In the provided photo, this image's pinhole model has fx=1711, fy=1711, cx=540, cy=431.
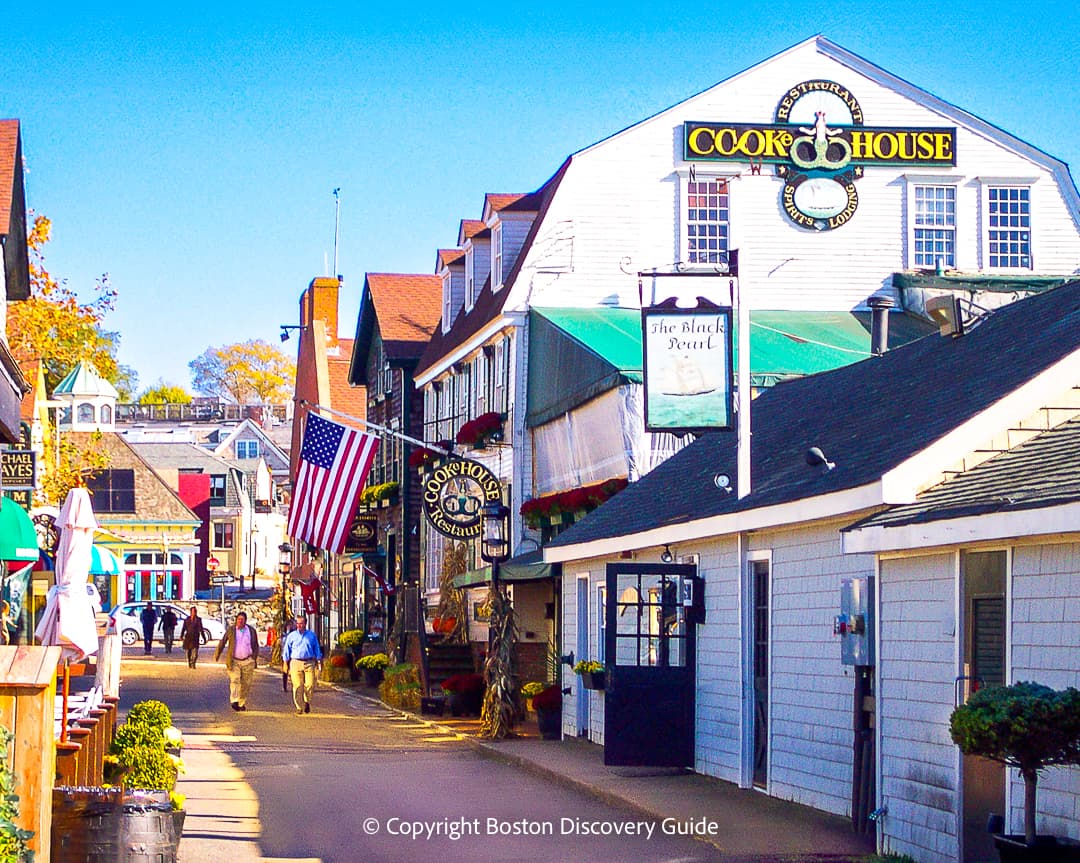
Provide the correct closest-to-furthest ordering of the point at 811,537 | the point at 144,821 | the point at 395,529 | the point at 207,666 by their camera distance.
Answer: the point at 144,821
the point at 811,537
the point at 395,529
the point at 207,666

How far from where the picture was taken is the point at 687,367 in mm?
17469

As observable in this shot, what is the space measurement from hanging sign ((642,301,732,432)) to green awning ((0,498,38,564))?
8.86 metres

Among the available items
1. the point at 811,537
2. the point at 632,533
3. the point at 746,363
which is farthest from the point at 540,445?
the point at 811,537

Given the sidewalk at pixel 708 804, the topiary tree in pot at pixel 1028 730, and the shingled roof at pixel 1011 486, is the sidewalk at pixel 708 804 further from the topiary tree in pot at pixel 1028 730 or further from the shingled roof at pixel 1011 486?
the topiary tree in pot at pixel 1028 730

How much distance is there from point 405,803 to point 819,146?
17132mm

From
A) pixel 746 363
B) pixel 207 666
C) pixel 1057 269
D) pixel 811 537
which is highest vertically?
pixel 1057 269

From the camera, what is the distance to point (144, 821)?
29.2ft

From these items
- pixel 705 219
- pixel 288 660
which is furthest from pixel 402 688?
pixel 705 219

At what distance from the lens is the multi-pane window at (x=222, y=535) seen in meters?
91.0

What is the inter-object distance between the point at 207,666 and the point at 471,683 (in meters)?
22.2

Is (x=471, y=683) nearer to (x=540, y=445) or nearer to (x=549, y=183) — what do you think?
(x=540, y=445)

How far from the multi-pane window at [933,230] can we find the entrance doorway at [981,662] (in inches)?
783

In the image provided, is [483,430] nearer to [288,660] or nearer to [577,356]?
[577,356]

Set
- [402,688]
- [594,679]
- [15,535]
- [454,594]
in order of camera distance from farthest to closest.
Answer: [454,594] < [402,688] < [15,535] < [594,679]
